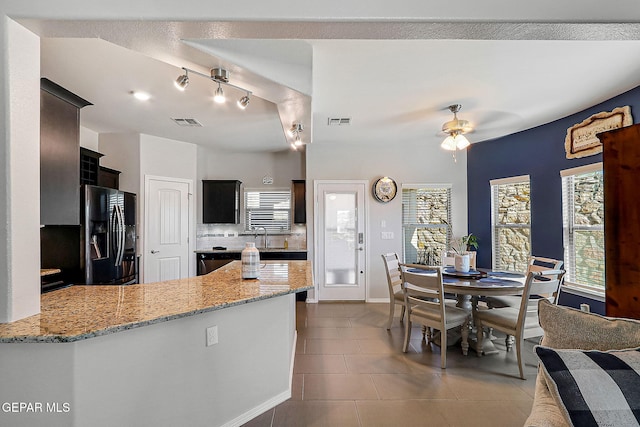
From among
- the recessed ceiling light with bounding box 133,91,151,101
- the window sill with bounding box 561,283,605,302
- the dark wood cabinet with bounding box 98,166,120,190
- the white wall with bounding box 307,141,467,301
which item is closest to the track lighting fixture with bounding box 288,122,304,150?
the white wall with bounding box 307,141,467,301

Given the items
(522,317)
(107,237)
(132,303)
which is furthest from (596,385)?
(107,237)

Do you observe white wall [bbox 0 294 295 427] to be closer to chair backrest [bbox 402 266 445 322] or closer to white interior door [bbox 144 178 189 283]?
chair backrest [bbox 402 266 445 322]

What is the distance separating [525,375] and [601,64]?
2.65 m

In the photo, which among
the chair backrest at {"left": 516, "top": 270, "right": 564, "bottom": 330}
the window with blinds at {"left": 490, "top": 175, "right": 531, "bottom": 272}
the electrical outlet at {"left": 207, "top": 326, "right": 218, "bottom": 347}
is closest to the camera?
the electrical outlet at {"left": 207, "top": 326, "right": 218, "bottom": 347}

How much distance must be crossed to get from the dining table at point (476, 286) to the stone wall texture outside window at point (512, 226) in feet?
4.05

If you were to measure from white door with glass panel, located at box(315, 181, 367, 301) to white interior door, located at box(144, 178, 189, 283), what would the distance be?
2157 millimetres

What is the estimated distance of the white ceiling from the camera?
1684 millimetres

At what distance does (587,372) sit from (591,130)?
3547mm

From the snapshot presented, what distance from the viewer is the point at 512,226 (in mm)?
4844

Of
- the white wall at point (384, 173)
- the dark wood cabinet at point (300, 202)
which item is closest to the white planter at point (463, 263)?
the white wall at point (384, 173)

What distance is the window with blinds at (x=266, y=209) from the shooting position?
611 centimetres

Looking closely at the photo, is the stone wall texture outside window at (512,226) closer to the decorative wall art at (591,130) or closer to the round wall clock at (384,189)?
the decorative wall art at (591,130)

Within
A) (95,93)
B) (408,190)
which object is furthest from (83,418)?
(408,190)

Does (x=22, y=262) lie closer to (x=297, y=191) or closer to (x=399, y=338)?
(x=399, y=338)
